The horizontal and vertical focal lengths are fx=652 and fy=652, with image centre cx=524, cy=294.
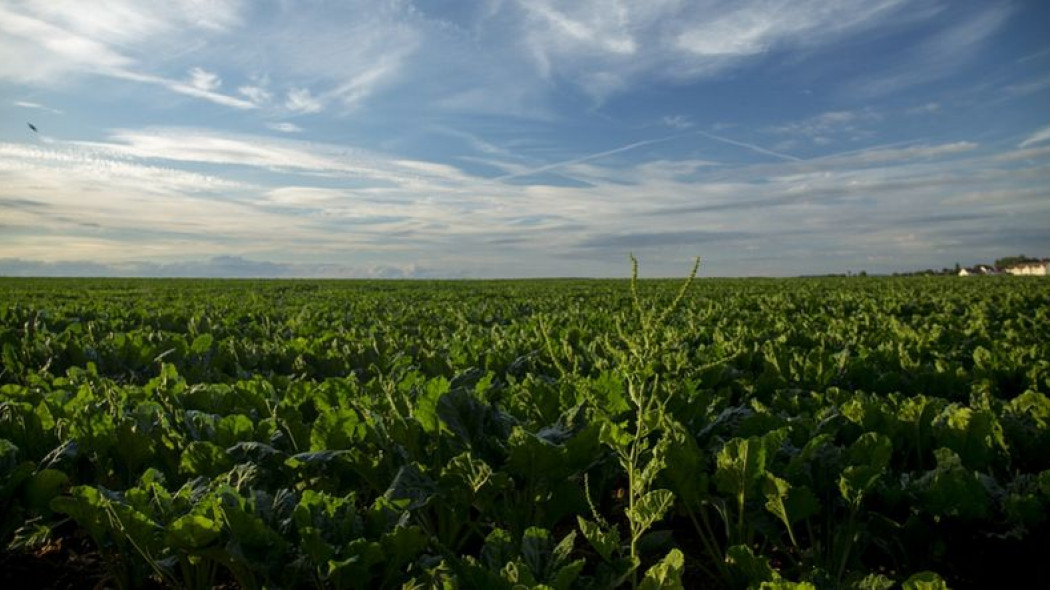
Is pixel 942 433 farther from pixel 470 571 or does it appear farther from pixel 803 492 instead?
pixel 470 571

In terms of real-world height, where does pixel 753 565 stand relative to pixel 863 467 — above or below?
below

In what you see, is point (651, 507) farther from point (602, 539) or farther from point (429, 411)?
point (429, 411)

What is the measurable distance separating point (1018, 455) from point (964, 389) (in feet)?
6.32

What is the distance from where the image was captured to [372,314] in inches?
544

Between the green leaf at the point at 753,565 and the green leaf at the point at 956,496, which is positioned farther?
the green leaf at the point at 956,496

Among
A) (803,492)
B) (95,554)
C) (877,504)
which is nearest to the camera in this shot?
(803,492)

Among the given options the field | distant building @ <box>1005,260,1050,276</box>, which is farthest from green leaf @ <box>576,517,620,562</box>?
distant building @ <box>1005,260,1050,276</box>

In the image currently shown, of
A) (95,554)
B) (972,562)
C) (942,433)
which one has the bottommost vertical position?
(95,554)

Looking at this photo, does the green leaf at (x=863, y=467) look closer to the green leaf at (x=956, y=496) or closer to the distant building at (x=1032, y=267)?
the green leaf at (x=956, y=496)

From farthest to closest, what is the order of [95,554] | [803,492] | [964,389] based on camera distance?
[964,389] < [95,554] < [803,492]

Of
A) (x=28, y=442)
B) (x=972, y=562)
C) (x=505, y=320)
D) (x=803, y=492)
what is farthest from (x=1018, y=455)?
(x=505, y=320)

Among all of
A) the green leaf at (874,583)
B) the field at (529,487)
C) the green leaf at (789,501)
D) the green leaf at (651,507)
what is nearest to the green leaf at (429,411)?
the field at (529,487)

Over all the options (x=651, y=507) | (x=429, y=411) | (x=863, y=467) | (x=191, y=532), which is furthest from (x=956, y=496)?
(x=191, y=532)

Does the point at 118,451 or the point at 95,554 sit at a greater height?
the point at 118,451
